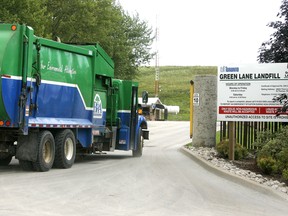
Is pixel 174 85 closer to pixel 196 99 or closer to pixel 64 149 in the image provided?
pixel 196 99

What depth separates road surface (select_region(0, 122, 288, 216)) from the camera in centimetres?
812

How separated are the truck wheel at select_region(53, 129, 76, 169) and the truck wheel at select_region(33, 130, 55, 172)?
A: 0.99ft

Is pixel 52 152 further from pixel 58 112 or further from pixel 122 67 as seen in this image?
pixel 122 67

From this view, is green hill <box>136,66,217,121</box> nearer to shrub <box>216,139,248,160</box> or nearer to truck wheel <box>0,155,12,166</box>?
shrub <box>216,139,248,160</box>

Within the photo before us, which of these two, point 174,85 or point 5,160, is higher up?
point 174,85

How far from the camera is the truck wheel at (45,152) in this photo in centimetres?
1250

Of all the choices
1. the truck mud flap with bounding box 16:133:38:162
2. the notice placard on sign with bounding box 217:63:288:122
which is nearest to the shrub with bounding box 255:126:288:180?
the notice placard on sign with bounding box 217:63:288:122

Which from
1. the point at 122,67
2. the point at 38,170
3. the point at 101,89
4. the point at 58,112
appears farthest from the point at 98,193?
the point at 122,67

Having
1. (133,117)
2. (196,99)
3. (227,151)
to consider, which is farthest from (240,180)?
(196,99)

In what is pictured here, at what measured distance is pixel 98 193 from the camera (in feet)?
31.8

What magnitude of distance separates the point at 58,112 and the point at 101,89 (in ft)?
10.0

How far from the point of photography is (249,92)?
15.7 metres

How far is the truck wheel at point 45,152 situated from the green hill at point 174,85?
61.5 metres

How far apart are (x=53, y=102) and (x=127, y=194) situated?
4.39 m
